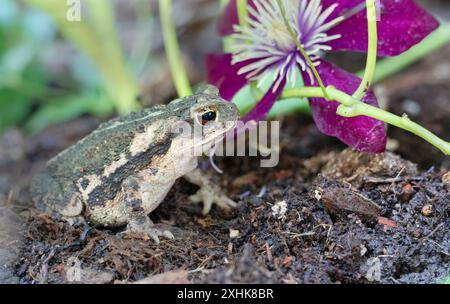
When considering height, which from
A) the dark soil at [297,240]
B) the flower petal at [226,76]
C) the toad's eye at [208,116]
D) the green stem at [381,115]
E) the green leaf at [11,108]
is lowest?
the dark soil at [297,240]

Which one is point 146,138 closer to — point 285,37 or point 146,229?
point 146,229

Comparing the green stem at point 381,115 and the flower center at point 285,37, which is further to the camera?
the flower center at point 285,37

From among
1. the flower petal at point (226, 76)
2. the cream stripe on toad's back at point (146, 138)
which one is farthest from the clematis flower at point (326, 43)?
the cream stripe on toad's back at point (146, 138)

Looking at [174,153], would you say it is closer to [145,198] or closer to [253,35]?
[145,198]

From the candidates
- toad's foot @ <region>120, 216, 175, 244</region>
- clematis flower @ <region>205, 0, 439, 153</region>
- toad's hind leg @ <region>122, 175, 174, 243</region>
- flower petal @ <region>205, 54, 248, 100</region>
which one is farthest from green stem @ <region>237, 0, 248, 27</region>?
toad's foot @ <region>120, 216, 175, 244</region>

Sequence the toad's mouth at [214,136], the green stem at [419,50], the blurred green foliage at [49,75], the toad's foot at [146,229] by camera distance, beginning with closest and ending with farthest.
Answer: the toad's foot at [146,229]
the toad's mouth at [214,136]
the green stem at [419,50]
the blurred green foliage at [49,75]

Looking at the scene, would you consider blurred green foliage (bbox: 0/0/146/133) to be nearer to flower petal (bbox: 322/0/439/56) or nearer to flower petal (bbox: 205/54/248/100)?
flower petal (bbox: 205/54/248/100)

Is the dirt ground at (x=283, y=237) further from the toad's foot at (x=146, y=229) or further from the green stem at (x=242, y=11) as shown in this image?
the green stem at (x=242, y=11)
